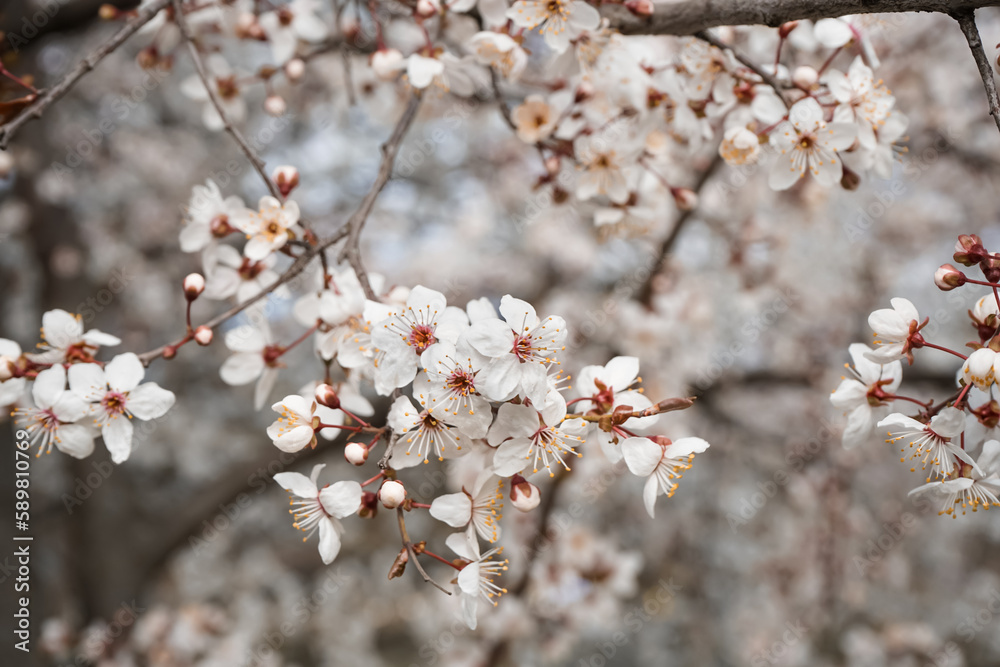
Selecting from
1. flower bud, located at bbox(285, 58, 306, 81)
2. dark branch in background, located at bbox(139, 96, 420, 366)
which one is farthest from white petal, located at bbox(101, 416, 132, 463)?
flower bud, located at bbox(285, 58, 306, 81)

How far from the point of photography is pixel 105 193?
4.45 meters

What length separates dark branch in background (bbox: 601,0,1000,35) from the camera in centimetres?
95

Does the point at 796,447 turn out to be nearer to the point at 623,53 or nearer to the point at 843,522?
the point at 843,522

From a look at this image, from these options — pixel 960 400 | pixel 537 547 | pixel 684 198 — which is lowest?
pixel 537 547

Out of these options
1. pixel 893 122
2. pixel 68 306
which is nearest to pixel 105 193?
pixel 68 306

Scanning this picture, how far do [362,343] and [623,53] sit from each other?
0.86m

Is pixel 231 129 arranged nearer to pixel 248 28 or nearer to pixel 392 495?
pixel 248 28

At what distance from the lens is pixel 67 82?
116cm

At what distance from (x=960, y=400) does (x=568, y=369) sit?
7.45ft

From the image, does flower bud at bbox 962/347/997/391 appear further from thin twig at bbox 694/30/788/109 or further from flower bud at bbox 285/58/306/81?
flower bud at bbox 285/58/306/81

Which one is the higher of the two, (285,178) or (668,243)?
(285,178)

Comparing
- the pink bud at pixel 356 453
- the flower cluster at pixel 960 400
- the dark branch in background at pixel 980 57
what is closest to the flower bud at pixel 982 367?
the flower cluster at pixel 960 400

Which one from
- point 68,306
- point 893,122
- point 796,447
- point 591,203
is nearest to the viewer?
point 893,122

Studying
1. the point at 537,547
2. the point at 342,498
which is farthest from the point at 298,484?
the point at 537,547
